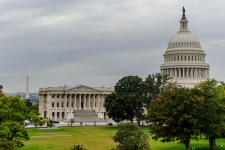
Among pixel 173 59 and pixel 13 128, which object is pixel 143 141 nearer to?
pixel 13 128

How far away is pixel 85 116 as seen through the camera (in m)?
160

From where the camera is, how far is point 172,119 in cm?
5019

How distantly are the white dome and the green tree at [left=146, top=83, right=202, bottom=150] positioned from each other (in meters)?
127

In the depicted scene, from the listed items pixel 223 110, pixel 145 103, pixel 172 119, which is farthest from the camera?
pixel 145 103

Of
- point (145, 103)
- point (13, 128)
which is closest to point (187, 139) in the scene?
point (13, 128)

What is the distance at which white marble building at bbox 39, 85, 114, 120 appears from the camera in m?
177

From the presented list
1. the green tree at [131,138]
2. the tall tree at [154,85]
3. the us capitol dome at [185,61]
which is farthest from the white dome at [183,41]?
the green tree at [131,138]

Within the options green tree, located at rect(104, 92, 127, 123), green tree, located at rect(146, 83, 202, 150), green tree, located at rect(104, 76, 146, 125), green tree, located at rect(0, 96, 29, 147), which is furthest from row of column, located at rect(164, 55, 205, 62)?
green tree, located at rect(0, 96, 29, 147)

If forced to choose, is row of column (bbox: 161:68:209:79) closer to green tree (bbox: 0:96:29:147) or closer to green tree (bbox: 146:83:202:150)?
green tree (bbox: 146:83:202:150)

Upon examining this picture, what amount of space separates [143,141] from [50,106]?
139m

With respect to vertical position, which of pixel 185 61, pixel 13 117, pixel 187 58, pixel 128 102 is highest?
pixel 187 58

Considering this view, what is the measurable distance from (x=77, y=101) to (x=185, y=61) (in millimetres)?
48234

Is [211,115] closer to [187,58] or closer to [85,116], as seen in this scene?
[85,116]

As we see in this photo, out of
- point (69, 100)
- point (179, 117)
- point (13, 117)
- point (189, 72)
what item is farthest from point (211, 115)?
point (69, 100)
